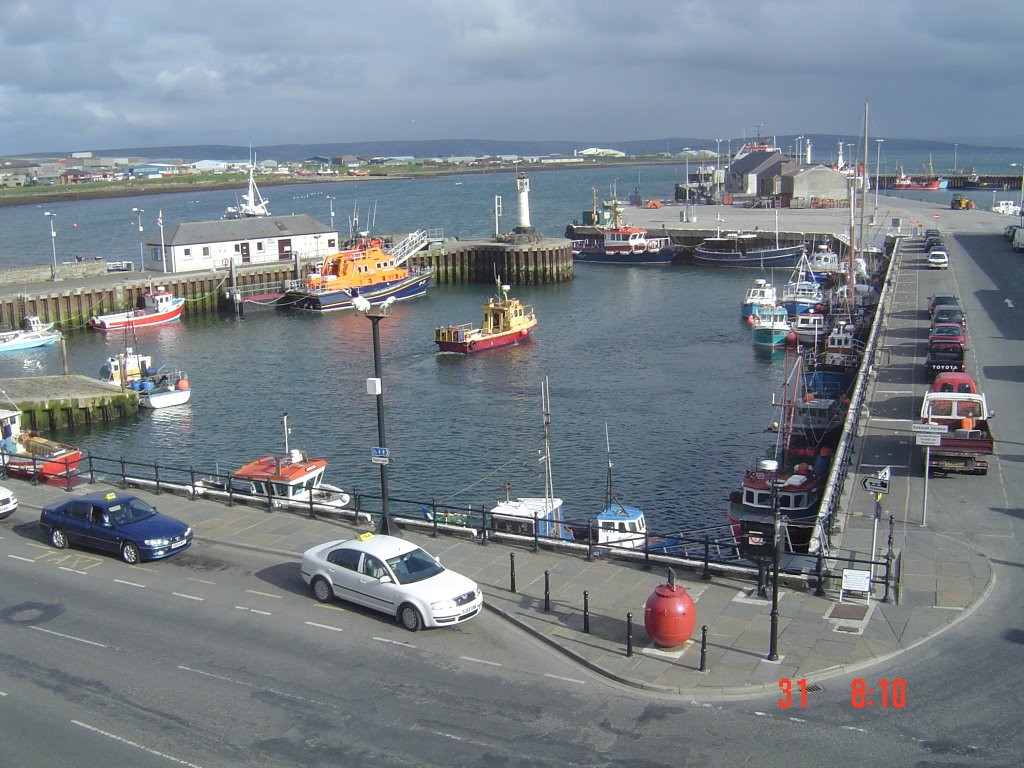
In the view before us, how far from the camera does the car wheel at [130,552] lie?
68.0 ft

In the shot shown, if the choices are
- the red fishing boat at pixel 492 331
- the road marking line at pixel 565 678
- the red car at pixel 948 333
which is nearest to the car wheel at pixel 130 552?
the road marking line at pixel 565 678

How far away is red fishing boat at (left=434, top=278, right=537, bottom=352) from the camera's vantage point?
60.7 m

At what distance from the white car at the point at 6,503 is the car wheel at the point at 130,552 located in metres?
4.75

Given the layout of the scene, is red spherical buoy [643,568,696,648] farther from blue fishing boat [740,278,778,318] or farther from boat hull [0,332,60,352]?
boat hull [0,332,60,352]

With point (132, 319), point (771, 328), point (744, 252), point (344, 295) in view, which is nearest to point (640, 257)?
point (744, 252)

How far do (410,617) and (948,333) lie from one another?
27.4m

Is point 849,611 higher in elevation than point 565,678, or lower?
higher

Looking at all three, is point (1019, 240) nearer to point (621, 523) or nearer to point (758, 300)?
point (758, 300)

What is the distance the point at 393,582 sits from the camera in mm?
17312

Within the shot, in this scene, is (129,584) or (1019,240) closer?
(129,584)

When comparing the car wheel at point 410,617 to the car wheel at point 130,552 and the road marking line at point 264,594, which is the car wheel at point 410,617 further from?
the car wheel at point 130,552

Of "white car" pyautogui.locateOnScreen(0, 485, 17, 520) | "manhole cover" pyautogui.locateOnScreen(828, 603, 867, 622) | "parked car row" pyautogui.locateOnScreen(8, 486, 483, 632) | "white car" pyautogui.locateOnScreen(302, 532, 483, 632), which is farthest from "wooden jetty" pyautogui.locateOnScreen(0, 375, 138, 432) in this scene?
"manhole cover" pyautogui.locateOnScreen(828, 603, 867, 622)

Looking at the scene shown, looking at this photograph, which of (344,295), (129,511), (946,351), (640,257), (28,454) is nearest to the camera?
(129,511)

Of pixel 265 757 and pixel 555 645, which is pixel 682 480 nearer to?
pixel 555 645
